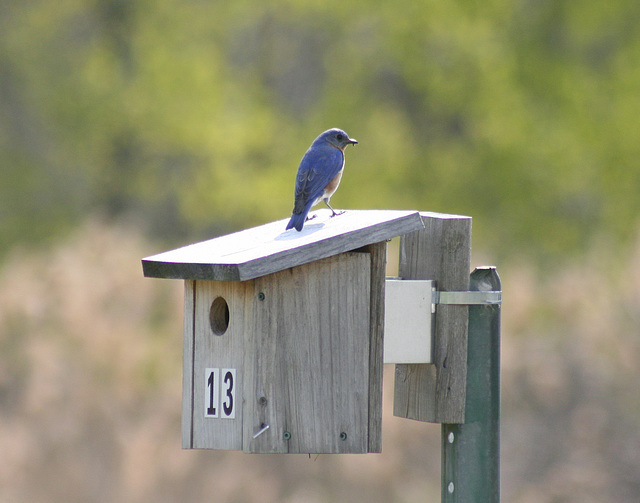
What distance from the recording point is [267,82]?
18062 millimetres

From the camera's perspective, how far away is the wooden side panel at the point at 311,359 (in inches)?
109

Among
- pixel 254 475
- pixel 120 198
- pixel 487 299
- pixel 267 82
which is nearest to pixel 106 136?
pixel 120 198

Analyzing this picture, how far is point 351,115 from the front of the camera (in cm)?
1597

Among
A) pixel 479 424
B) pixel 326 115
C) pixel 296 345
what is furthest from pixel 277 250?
pixel 326 115

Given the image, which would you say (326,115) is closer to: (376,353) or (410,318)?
(410,318)

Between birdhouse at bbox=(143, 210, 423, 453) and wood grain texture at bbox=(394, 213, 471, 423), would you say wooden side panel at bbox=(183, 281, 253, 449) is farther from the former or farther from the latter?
wood grain texture at bbox=(394, 213, 471, 423)

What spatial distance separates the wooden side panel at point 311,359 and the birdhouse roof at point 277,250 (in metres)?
0.09

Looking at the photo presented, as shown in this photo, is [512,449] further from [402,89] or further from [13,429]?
[402,89]

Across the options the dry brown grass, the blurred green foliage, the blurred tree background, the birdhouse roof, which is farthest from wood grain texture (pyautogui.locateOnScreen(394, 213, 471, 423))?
the blurred green foliage

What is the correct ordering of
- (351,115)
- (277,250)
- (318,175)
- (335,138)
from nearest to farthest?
(277,250), (318,175), (335,138), (351,115)

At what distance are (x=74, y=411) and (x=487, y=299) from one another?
14.7ft

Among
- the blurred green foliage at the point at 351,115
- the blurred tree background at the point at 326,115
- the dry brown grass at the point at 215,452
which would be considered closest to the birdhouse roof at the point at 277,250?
the dry brown grass at the point at 215,452

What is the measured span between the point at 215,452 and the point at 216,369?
3.78 m

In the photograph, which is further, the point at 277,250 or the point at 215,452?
the point at 215,452
